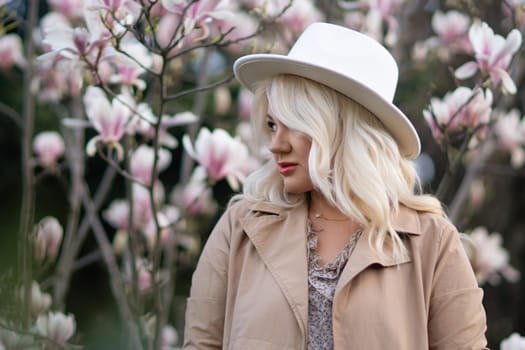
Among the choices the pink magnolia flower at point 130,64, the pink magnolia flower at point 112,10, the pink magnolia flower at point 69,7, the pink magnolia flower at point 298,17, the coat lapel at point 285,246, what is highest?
the pink magnolia flower at point 112,10

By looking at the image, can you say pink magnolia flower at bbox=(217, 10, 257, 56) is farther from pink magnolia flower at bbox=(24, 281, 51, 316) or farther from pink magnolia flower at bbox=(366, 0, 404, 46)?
pink magnolia flower at bbox=(24, 281, 51, 316)

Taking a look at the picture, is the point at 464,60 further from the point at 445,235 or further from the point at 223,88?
the point at 445,235

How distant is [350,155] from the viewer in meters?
1.94

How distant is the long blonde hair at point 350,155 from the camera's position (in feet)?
6.26

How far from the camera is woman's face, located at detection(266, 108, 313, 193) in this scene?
76.1 inches

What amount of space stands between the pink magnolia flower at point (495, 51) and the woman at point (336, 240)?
442mm

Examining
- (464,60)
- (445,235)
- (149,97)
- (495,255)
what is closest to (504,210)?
(464,60)

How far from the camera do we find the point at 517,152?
3.57 meters

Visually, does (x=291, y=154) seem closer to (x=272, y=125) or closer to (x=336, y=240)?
(x=272, y=125)

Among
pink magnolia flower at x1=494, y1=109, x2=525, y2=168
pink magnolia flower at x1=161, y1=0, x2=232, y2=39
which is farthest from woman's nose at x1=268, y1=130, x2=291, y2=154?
pink magnolia flower at x1=494, y1=109, x2=525, y2=168

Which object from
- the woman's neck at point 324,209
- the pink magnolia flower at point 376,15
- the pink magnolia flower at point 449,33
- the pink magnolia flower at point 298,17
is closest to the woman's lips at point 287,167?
the woman's neck at point 324,209

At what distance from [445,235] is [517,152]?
1.74m

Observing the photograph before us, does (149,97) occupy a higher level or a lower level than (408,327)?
lower

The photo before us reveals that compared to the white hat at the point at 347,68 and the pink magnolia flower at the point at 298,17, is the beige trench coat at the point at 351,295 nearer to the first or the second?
the white hat at the point at 347,68
